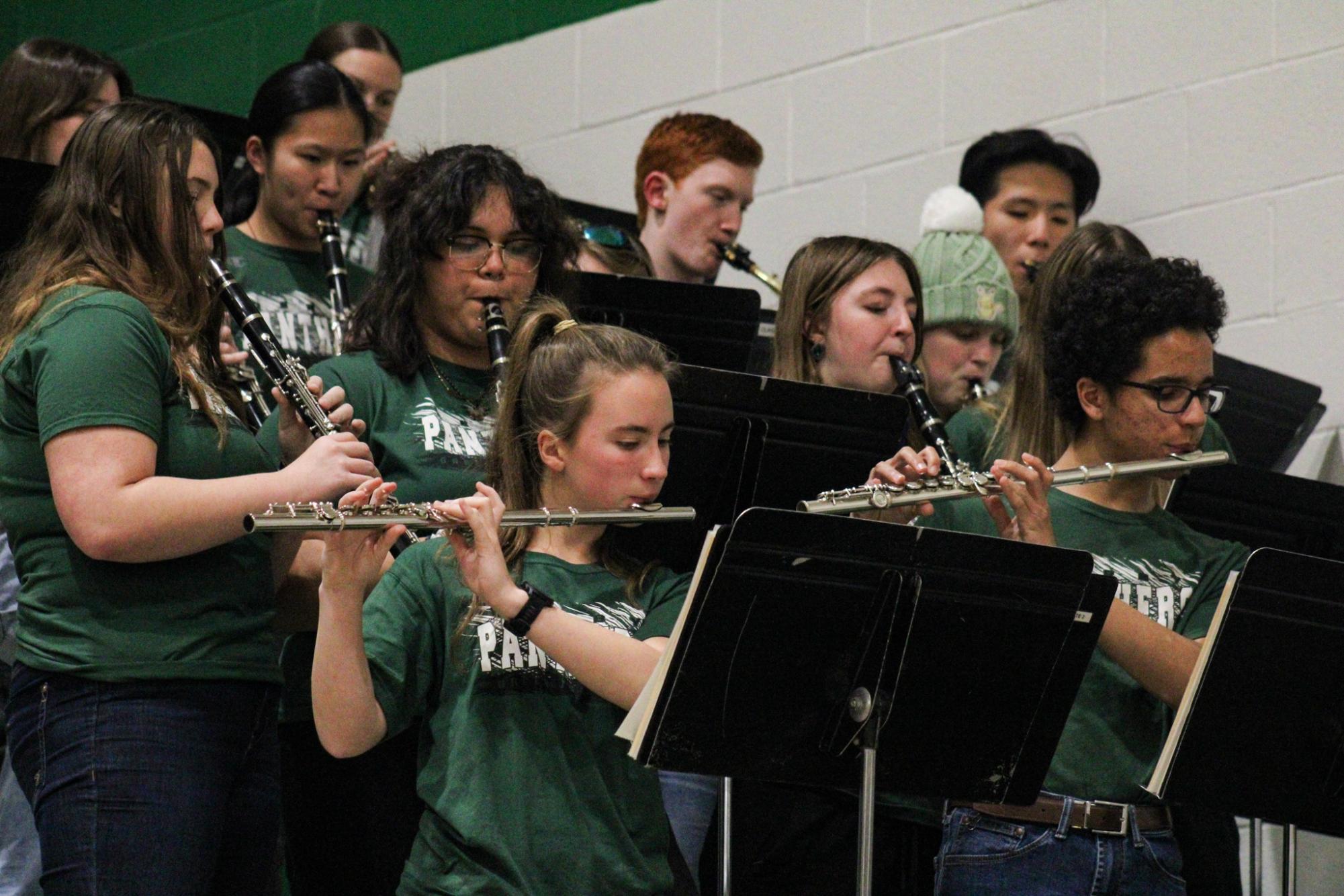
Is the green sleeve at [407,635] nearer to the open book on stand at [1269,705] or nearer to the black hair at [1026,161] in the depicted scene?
the open book on stand at [1269,705]

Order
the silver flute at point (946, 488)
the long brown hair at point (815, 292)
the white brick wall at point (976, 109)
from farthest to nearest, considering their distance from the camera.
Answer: the white brick wall at point (976, 109) → the long brown hair at point (815, 292) → the silver flute at point (946, 488)

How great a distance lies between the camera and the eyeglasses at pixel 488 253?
8.89ft

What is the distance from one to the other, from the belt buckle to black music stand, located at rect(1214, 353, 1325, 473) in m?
1.02

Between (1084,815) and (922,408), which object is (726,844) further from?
(922,408)

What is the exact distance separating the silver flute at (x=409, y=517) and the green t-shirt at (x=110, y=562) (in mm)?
133

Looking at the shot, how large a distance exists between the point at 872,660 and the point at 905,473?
414 mm

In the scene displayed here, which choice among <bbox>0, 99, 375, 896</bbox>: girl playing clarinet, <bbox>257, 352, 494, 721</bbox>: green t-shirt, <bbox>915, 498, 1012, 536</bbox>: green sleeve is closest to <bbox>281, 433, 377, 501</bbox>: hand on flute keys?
<bbox>0, 99, 375, 896</bbox>: girl playing clarinet

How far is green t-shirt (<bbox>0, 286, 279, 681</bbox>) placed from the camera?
6.89ft

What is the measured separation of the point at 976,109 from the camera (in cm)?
412

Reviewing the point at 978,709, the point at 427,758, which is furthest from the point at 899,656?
the point at 427,758

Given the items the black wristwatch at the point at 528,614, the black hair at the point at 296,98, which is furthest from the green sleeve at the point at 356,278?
Result: the black wristwatch at the point at 528,614

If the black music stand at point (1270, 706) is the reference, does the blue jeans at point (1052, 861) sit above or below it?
below

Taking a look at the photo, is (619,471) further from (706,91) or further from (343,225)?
(706,91)

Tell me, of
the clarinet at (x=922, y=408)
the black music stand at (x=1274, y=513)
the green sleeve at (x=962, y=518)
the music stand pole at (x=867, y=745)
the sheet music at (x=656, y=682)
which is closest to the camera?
the sheet music at (x=656, y=682)
